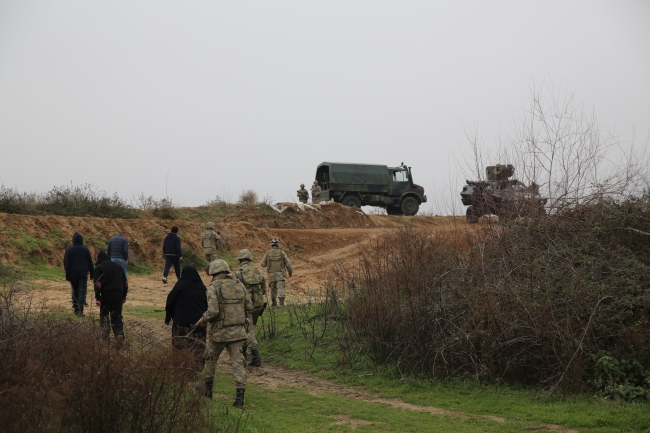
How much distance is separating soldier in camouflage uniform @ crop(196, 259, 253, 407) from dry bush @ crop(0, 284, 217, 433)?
4.77ft

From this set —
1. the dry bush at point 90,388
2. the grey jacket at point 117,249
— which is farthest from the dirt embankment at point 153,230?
the dry bush at point 90,388

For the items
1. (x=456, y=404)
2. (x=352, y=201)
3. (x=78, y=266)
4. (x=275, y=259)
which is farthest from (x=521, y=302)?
(x=352, y=201)

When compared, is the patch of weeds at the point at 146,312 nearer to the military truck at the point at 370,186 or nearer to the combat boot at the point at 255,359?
the combat boot at the point at 255,359

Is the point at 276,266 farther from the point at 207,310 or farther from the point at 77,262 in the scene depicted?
the point at 207,310

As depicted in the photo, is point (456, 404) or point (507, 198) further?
point (507, 198)

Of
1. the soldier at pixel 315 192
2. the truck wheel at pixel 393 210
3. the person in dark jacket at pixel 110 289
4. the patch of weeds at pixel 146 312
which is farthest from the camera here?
the truck wheel at pixel 393 210

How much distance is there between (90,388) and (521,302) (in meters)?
6.67

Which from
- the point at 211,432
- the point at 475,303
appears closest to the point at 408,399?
the point at 475,303

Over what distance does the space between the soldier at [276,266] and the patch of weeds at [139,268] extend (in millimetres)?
7683

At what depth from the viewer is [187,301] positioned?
9195 mm

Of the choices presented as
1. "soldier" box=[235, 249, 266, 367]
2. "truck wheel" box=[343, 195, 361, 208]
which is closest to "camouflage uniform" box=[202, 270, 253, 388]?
"soldier" box=[235, 249, 266, 367]

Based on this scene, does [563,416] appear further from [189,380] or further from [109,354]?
[109,354]

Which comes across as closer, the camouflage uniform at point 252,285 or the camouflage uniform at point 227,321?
the camouflage uniform at point 227,321

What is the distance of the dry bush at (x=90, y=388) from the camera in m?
6.16
